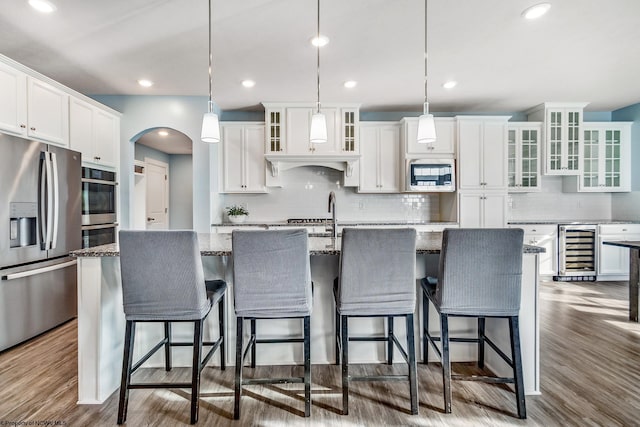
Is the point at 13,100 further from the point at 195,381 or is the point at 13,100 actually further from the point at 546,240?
the point at 546,240

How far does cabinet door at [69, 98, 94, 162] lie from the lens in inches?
127

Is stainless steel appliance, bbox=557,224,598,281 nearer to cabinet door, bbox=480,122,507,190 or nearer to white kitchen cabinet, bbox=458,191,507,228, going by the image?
white kitchen cabinet, bbox=458,191,507,228

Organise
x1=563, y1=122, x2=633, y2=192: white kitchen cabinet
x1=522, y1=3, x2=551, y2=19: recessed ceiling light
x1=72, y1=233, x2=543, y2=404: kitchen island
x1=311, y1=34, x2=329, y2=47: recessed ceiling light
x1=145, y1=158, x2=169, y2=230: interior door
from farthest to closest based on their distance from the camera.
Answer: x1=145, y1=158, x2=169, y2=230: interior door
x1=563, y1=122, x2=633, y2=192: white kitchen cabinet
x1=311, y1=34, x2=329, y2=47: recessed ceiling light
x1=522, y1=3, x2=551, y2=19: recessed ceiling light
x1=72, y1=233, x2=543, y2=404: kitchen island

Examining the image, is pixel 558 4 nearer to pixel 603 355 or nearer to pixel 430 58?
pixel 430 58

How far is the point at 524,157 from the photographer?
4.68 metres

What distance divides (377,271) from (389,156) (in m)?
3.18

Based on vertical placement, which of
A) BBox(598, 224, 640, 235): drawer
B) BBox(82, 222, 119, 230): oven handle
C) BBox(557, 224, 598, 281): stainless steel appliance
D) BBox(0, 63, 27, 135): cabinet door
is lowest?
BBox(557, 224, 598, 281): stainless steel appliance

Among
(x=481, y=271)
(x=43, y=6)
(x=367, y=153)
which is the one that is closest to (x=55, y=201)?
(x=43, y=6)

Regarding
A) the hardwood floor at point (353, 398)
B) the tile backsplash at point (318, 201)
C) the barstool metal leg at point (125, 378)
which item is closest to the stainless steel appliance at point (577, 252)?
the tile backsplash at point (318, 201)

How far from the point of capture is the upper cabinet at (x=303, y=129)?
14.3ft

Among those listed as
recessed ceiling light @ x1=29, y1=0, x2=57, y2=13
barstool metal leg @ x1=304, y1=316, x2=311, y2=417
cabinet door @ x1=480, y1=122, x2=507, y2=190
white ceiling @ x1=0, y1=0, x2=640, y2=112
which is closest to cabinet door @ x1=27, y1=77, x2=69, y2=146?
white ceiling @ x1=0, y1=0, x2=640, y2=112

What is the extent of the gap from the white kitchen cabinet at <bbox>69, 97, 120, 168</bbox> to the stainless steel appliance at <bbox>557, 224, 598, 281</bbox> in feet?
19.5

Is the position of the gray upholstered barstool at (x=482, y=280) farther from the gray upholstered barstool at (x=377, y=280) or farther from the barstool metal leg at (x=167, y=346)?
the barstool metal leg at (x=167, y=346)

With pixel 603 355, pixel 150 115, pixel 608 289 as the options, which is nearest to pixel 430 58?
pixel 603 355
